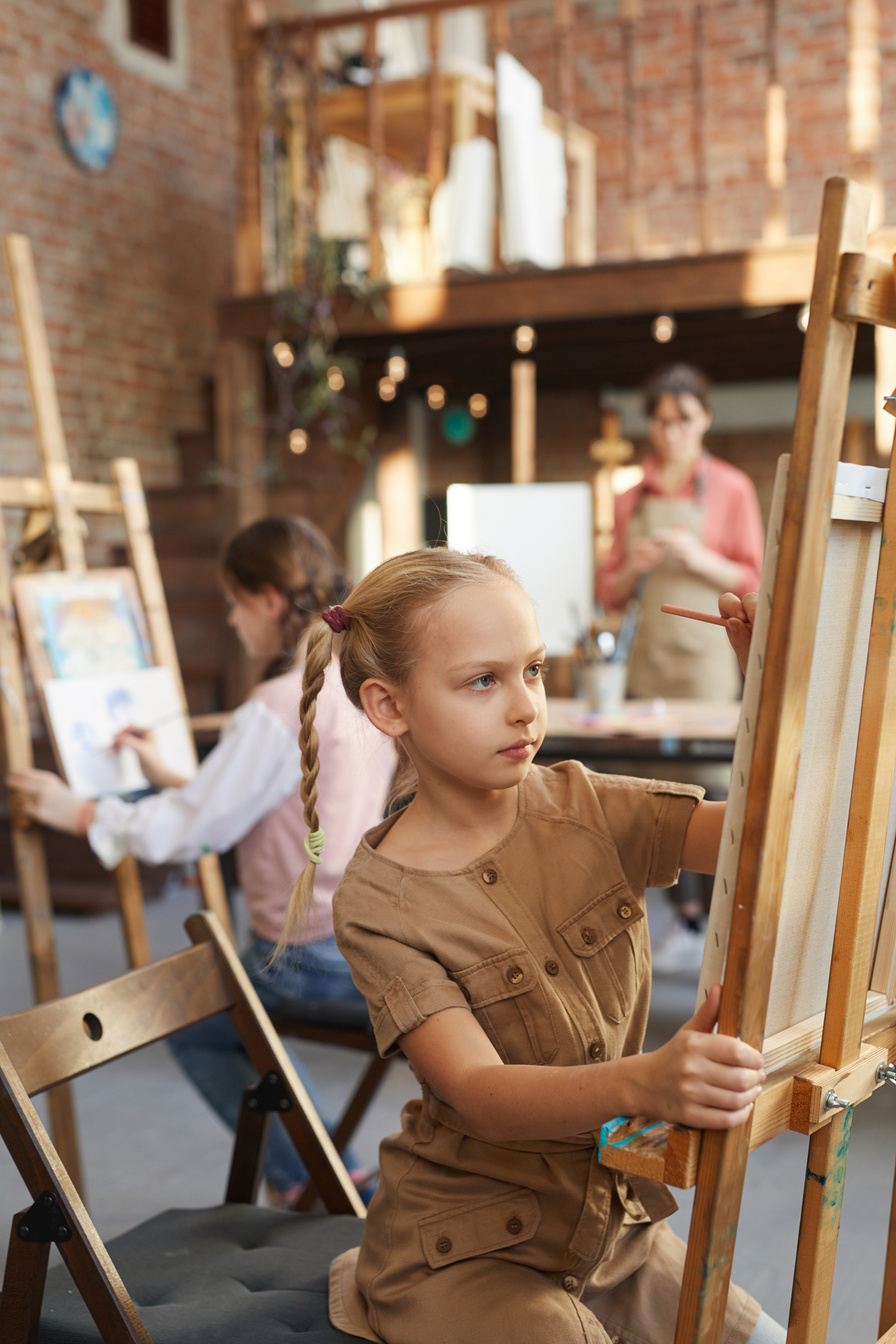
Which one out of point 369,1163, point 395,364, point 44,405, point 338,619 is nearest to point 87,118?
point 395,364

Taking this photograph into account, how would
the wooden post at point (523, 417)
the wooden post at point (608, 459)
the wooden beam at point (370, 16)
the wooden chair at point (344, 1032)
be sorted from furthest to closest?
the wooden post at point (608, 459) < the wooden post at point (523, 417) < the wooden beam at point (370, 16) < the wooden chair at point (344, 1032)

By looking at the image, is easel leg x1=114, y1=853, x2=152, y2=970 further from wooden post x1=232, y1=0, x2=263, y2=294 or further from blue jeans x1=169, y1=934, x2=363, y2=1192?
wooden post x1=232, y1=0, x2=263, y2=294

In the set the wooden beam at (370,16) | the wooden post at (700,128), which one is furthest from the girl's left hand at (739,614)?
the wooden beam at (370,16)

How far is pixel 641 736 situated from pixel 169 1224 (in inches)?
65.5

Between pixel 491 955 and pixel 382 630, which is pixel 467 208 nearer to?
pixel 382 630

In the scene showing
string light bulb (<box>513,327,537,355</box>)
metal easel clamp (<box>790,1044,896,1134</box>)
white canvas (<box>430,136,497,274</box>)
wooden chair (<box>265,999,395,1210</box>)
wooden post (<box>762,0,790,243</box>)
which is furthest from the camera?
white canvas (<box>430,136,497,274</box>)

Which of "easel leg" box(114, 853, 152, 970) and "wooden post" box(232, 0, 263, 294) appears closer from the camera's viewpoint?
"easel leg" box(114, 853, 152, 970)

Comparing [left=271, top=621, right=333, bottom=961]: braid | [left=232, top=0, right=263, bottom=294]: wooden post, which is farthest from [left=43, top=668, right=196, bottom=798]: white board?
[left=232, top=0, right=263, bottom=294]: wooden post

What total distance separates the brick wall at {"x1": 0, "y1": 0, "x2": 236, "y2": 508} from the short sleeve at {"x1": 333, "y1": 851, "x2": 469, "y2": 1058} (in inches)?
191

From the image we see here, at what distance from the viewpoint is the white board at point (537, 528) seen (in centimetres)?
375

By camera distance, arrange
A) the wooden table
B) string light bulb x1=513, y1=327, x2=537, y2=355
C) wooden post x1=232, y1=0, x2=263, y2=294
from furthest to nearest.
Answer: string light bulb x1=513, y1=327, x2=537, y2=355, wooden post x1=232, y1=0, x2=263, y2=294, the wooden table

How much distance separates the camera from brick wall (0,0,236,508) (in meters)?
5.56

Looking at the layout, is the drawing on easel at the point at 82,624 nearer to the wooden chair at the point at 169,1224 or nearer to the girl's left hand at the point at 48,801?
the girl's left hand at the point at 48,801

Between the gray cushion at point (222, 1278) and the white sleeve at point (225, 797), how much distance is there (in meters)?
0.77
